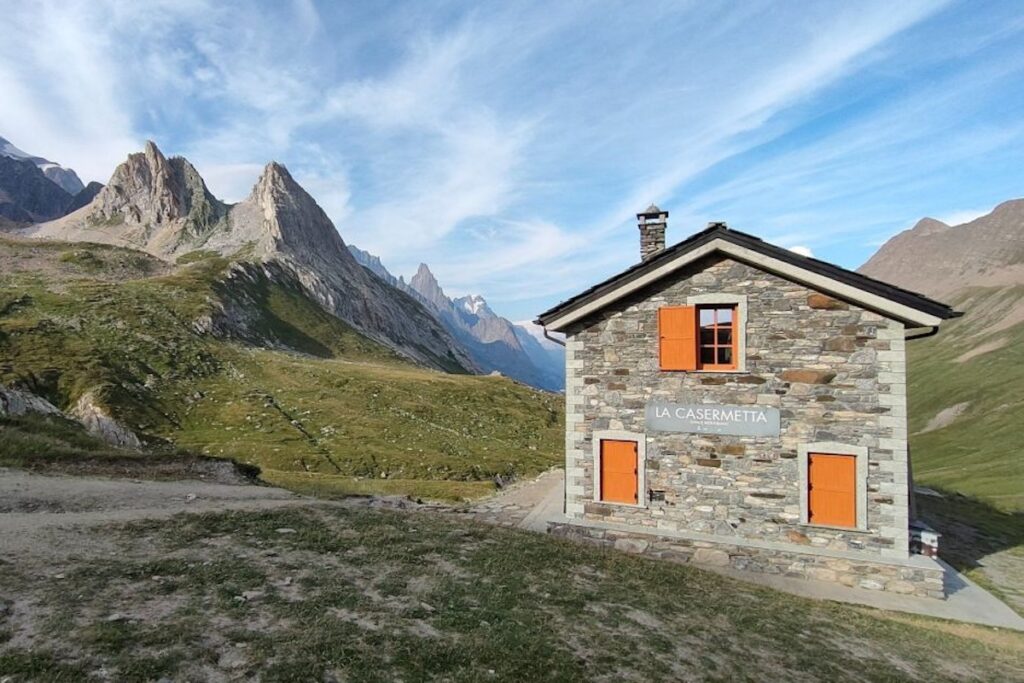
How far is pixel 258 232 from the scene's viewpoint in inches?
5172

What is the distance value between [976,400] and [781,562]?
318 feet

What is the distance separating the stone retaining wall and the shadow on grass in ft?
15.2

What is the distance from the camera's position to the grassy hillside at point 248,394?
3294 centimetres

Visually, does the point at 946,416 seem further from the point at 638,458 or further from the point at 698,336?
the point at 638,458

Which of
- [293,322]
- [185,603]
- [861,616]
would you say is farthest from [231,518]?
[293,322]

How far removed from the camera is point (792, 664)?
30.1 ft

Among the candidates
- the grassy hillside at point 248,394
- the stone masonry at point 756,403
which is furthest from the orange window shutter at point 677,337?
the grassy hillside at point 248,394

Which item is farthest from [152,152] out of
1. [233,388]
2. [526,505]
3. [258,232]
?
[526,505]

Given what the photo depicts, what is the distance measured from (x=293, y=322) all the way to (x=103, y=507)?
79.1m

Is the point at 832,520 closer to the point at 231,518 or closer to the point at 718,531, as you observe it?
the point at 718,531

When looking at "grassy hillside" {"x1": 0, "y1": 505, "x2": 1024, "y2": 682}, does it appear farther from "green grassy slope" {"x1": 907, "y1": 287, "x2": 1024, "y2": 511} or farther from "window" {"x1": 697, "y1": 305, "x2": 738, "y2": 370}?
"green grassy slope" {"x1": 907, "y1": 287, "x2": 1024, "y2": 511}

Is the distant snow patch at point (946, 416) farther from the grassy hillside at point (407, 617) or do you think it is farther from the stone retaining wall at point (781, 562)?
the grassy hillside at point (407, 617)

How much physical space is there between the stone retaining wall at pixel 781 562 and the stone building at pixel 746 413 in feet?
0.13

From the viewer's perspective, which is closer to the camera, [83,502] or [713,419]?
[83,502]
